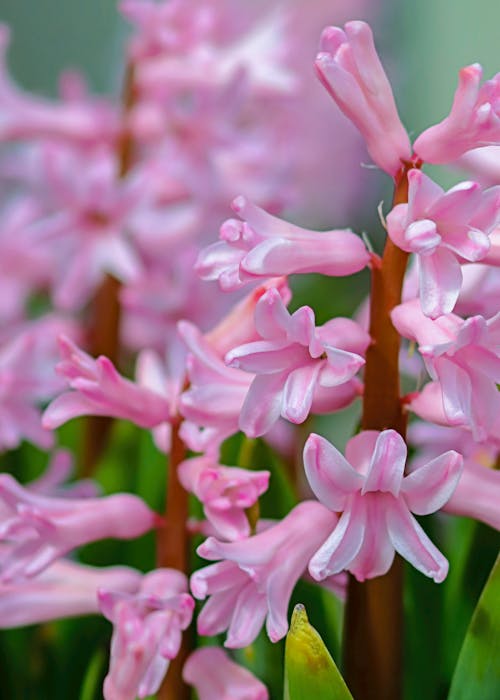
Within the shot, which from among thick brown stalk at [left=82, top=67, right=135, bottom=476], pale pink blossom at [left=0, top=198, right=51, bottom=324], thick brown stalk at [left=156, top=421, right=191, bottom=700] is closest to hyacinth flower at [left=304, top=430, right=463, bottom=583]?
thick brown stalk at [left=156, top=421, right=191, bottom=700]

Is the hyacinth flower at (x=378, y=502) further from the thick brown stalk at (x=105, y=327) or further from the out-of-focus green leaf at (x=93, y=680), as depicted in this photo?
the thick brown stalk at (x=105, y=327)

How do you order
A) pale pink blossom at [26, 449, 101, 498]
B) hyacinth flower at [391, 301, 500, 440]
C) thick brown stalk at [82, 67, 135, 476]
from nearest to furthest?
hyacinth flower at [391, 301, 500, 440] → pale pink blossom at [26, 449, 101, 498] → thick brown stalk at [82, 67, 135, 476]

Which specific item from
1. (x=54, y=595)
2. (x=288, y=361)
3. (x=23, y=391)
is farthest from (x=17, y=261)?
(x=288, y=361)

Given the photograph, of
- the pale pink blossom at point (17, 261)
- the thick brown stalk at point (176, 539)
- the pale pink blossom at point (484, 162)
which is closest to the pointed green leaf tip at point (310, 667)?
the thick brown stalk at point (176, 539)

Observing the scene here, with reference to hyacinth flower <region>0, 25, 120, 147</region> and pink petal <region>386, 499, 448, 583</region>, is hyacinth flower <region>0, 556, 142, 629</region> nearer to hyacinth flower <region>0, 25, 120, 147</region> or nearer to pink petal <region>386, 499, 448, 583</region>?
pink petal <region>386, 499, 448, 583</region>

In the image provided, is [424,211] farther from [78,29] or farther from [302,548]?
[78,29]

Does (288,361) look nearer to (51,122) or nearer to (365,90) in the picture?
(365,90)
